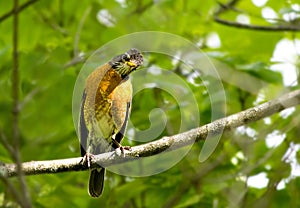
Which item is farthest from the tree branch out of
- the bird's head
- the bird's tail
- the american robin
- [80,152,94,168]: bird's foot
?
the bird's tail

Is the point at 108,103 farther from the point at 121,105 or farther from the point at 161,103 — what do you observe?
the point at 161,103

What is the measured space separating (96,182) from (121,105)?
690 millimetres

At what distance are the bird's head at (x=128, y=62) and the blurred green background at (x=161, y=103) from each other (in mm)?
704

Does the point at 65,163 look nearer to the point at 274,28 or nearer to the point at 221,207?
the point at 221,207

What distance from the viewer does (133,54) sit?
→ 4.32 metres

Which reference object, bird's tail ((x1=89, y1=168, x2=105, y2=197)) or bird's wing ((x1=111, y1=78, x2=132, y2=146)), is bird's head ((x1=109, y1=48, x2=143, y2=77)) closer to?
bird's wing ((x1=111, y1=78, x2=132, y2=146))

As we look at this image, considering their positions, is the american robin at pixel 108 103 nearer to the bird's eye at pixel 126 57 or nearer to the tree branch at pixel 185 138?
the bird's eye at pixel 126 57

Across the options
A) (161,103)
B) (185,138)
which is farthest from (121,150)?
(161,103)

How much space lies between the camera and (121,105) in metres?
4.54

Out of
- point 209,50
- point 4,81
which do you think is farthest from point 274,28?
point 4,81

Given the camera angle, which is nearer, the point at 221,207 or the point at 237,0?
the point at 221,207

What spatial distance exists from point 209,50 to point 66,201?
192 centimetres

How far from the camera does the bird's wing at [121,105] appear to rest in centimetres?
452

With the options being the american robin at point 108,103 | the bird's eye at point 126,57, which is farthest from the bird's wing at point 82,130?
the bird's eye at point 126,57
